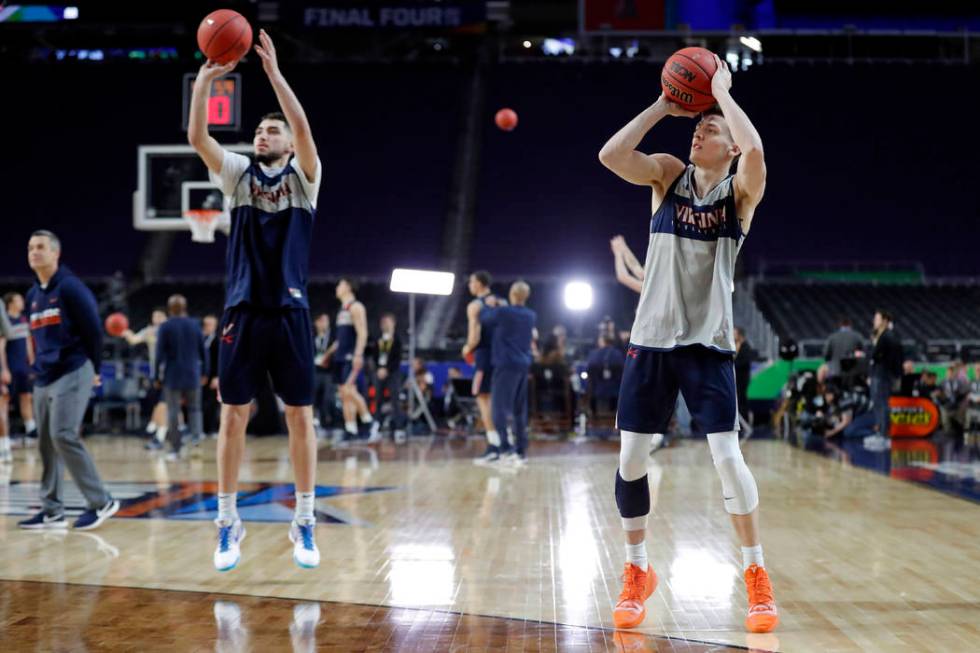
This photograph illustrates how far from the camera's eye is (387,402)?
14.8 meters

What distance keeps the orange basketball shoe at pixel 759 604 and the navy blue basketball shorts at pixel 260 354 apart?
1.99 m

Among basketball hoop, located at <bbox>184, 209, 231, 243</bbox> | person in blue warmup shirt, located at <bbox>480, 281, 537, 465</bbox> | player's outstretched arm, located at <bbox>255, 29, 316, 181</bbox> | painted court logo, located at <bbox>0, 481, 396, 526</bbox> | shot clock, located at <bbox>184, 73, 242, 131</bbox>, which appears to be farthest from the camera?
basketball hoop, located at <bbox>184, 209, 231, 243</bbox>

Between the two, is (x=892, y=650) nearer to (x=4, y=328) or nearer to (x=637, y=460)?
(x=637, y=460)

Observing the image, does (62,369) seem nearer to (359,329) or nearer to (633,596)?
(633,596)

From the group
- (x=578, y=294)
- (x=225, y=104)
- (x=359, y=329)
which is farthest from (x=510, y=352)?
(x=578, y=294)

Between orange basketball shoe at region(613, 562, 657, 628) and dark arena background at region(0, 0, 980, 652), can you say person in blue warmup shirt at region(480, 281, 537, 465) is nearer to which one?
dark arena background at region(0, 0, 980, 652)

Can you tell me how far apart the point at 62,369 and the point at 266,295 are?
7.53 ft

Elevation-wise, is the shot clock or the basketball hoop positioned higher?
the shot clock

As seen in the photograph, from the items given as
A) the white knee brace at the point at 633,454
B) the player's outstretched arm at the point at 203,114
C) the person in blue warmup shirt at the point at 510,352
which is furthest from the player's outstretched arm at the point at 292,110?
the person in blue warmup shirt at the point at 510,352

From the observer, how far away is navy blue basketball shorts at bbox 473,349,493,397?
9.72m

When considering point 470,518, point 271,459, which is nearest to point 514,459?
point 271,459

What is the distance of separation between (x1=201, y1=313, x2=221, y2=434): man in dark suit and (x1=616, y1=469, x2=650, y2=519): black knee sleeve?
9.26 meters

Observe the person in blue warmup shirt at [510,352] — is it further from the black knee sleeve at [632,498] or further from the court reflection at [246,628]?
the court reflection at [246,628]

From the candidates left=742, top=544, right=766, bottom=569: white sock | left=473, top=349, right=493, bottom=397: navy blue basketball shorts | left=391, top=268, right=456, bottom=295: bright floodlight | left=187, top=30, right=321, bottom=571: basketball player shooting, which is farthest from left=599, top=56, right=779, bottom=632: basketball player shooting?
left=391, top=268, right=456, bottom=295: bright floodlight
